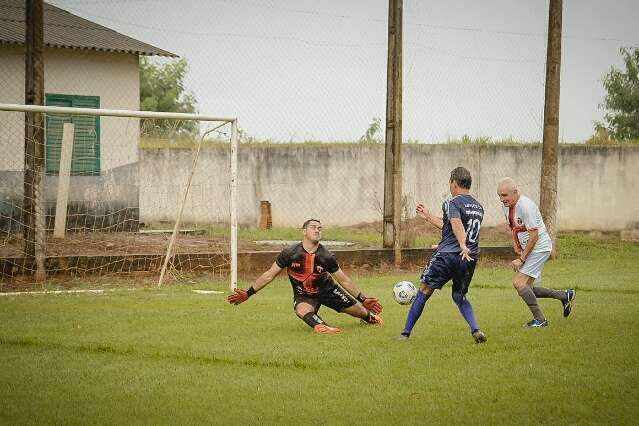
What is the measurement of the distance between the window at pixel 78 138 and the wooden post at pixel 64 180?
0.89m

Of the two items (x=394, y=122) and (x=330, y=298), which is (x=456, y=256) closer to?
(x=330, y=298)

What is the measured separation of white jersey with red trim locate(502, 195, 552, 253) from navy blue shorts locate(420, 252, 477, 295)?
1264 mm

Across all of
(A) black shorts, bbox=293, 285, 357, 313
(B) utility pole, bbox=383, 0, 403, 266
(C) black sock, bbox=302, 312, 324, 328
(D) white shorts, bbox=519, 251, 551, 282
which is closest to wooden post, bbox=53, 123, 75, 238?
(B) utility pole, bbox=383, 0, 403, 266

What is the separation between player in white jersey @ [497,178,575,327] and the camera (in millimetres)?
11023

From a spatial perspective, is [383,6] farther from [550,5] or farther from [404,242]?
[404,242]

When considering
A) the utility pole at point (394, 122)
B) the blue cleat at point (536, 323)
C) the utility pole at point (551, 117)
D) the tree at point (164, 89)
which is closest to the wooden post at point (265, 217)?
the utility pole at point (394, 122)

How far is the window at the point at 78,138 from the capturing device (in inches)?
860

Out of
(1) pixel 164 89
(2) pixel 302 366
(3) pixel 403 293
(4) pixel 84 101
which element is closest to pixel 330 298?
(3) pixel 403 293

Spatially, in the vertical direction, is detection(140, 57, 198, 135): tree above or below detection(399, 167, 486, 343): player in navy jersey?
above

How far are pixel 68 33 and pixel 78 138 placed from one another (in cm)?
274

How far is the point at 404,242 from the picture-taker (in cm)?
2141

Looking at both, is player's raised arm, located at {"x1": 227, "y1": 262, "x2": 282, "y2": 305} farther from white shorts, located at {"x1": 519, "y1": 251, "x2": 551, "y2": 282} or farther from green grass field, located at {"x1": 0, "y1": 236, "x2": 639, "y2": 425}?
white shorts, located at {"x1": 519, "y1": 251, "x2": 551, "y2": 282}

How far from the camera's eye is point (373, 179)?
89.7ft

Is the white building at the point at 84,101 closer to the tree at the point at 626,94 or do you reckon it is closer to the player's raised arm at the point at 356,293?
the player's raised arm at the point at 356,293
